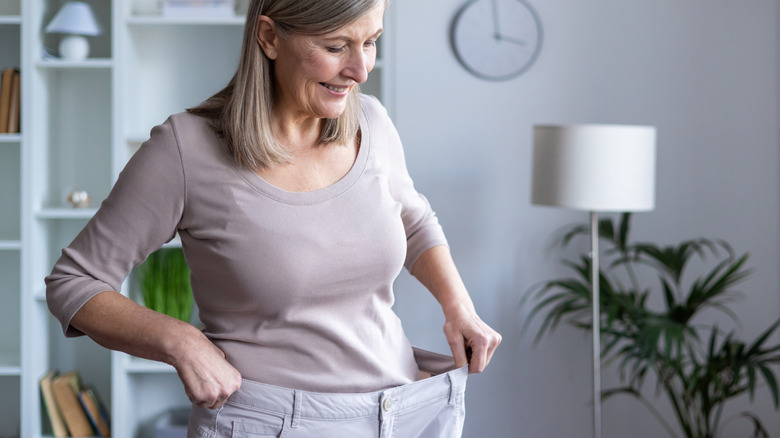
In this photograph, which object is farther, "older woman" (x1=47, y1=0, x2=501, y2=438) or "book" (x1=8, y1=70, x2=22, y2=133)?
"book" (x1=8, y1=70, x2=22, y2=133)

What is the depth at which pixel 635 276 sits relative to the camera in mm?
3027

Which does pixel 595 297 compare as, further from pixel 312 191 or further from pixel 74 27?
pixel 74 27

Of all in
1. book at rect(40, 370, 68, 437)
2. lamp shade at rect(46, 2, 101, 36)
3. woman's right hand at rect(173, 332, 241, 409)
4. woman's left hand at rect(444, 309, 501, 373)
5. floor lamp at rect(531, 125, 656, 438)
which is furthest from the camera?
book at rect(40, 370, 68, 437)

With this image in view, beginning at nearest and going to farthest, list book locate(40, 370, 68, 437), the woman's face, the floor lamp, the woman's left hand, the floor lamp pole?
the woman's face
the woman's left hand
the floor lamp
the floor lamp pole
book locate(40, 370, 68, 437)

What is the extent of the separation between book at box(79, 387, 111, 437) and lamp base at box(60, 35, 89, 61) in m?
1.34

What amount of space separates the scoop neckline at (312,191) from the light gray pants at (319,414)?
24cm

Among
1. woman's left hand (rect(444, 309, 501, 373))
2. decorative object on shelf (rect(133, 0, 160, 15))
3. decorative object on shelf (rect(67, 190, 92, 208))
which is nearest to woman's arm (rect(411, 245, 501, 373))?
woman's left hand (rect(444, 309, 501, 373))

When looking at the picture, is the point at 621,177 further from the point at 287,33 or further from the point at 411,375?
the point at 287,33

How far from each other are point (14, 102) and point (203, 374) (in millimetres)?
2462

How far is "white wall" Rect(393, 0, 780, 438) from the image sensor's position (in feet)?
9.77

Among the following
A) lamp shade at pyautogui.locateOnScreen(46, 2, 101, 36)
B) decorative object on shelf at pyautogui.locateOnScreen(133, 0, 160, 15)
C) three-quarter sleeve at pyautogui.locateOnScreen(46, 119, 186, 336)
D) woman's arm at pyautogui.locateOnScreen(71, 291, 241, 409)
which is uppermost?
decorative object on shelf at pyautogui.locateOnScreen(133, 0, 160, 15)

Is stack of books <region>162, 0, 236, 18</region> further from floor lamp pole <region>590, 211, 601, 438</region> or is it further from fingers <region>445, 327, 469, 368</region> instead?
fingers <region>445, 327, 469, 368</region>

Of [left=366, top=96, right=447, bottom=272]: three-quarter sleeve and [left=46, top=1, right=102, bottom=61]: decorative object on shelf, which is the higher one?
[left=46, top=1, right=102, bottom=61]: decorative object on shelf

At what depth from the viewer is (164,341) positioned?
2.79 ft
